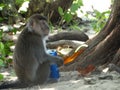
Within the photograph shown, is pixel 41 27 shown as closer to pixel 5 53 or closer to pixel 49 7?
pixel 5 53

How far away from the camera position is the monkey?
235 inches

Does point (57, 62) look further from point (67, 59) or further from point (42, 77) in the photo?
point (67, 59)

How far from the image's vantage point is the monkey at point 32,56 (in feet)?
19.6

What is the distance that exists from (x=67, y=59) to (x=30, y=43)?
134cm

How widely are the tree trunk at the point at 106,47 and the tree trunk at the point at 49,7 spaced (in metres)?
4.85

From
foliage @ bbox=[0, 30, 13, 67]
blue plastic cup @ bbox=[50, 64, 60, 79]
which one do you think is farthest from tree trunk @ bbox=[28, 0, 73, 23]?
blue plastic cup @ bbox=[50, 64, 60, 79]

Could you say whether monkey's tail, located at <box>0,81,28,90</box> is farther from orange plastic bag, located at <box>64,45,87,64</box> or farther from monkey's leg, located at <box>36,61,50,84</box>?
orange plastic bag, located at <box>64,45,87,64</box>

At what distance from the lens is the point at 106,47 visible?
643 centimetres

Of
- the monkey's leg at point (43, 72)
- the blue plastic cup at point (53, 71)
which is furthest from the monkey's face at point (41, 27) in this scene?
the blue plastic cup at point (53, 71)

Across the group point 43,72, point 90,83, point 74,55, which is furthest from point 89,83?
point 74,55

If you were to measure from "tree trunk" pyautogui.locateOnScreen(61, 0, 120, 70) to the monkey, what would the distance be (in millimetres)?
648

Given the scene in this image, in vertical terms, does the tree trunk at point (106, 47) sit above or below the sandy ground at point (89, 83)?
above

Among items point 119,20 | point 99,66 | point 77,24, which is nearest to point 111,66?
point 99,66

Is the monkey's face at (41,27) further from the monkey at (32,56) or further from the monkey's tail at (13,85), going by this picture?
the monkey's tail at (13,85)
